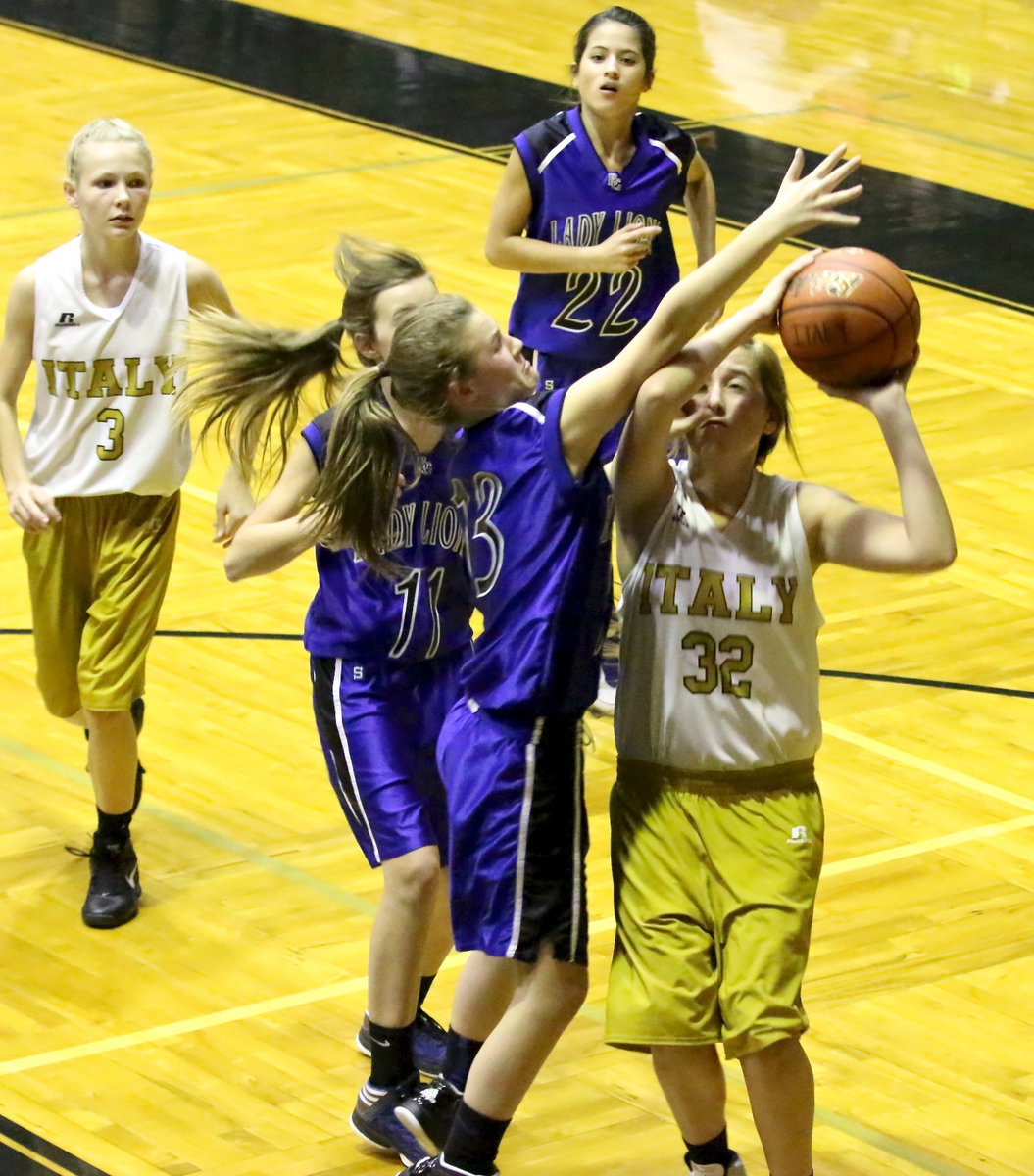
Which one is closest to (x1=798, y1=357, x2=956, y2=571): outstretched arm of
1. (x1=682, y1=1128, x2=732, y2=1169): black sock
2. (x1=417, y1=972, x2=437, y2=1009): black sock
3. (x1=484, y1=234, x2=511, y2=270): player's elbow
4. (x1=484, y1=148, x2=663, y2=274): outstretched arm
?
(x1=682, y1=1128, x2=732, y2=1169): black sock

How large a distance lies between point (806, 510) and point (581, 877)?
700 millimetres

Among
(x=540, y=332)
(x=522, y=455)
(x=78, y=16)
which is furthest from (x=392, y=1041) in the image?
(x=78, y=16)

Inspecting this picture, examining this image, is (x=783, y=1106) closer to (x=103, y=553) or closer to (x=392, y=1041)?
(x=392, y=1041)

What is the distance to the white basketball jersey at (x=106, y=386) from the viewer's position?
522cm

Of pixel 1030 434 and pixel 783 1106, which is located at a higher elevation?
pixel 783 1106

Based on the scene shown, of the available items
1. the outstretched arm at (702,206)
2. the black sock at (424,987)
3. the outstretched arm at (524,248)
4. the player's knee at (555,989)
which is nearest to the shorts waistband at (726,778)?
the player's knee at (555,989)

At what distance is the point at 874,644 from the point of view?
271 inches

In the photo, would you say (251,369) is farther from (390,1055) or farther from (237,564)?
(390,1055)

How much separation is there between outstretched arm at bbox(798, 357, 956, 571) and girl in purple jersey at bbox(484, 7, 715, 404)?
2735 mm

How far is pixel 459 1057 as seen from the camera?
4.13 metres

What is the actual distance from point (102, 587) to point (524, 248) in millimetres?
1883

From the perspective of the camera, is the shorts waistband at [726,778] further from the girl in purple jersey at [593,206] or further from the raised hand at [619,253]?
the girl in purple jersey at [593,206]

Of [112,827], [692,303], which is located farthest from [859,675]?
[692,303]

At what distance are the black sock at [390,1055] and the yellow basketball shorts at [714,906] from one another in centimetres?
63
